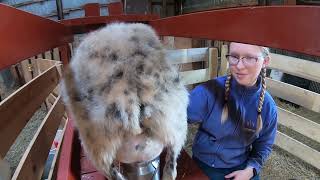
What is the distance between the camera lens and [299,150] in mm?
2211

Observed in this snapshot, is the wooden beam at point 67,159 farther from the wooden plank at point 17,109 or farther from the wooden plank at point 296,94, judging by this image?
the wooden plank at point 296,94

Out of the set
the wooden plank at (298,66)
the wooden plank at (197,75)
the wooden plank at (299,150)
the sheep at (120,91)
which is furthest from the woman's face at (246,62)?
the wooden plank at (197,75)

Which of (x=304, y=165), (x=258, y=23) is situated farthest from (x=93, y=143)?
(x=304, y=165)

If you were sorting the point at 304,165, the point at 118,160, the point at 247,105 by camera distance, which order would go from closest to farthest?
the point at 118,160, the point at 247,105, the point at 304,165

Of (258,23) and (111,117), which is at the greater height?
Result: (258,23)

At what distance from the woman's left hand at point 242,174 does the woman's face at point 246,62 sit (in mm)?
368

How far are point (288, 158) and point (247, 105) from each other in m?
1.32

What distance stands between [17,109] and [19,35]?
689 millimetres

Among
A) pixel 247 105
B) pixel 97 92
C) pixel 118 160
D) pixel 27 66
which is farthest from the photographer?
pixel 27 66

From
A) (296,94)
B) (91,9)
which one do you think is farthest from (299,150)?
(91,9)

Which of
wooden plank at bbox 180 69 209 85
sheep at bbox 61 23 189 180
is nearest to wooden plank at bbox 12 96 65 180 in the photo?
sheep at bbox 61 23 189 180

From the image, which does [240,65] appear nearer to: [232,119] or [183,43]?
[232,119]

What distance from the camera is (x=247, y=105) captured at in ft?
4.14

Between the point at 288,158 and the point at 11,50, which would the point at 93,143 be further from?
the point at 288,158
